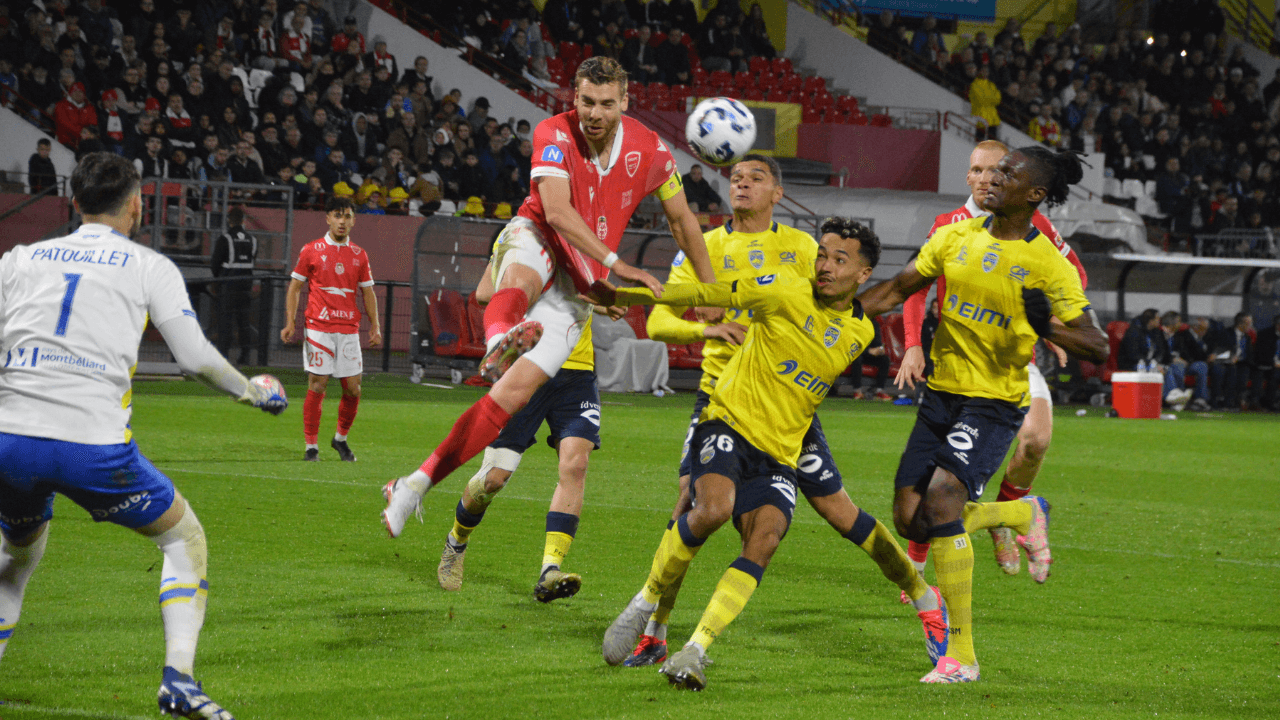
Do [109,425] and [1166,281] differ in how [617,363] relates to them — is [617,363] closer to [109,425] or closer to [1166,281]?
[1166,281]

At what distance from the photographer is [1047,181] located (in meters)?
5.16

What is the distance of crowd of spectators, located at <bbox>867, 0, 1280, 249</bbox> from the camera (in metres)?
29.8

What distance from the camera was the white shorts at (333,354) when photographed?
11000 millimetres

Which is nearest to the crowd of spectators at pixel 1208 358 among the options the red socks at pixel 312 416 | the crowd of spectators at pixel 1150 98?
the crowd of spectators at pixel 1150 98

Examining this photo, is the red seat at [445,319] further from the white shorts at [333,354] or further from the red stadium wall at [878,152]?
the red stadium wall at [878,152]

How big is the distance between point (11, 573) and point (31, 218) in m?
17.2

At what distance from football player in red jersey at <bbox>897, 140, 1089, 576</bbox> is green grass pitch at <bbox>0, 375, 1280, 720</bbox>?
1.16ft

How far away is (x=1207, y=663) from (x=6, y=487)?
4.42 meters

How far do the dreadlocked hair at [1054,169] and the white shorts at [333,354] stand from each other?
6930mm

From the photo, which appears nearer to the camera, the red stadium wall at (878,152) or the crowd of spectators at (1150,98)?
the red stadium wall at (878,152)

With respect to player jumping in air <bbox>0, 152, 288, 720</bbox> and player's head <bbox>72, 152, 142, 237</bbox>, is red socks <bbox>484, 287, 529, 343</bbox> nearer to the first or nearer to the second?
player jumping in air <bbox>0, 152, 288, 720</bbox>

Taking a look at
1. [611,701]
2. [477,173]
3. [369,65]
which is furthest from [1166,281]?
[611,701]

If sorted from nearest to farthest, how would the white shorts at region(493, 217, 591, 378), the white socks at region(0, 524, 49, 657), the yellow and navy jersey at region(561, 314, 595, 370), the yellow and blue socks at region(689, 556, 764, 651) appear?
the white socks at region(0, 524, 49, 657) → the yellow and blue socks at region(689, 556, 764, 651) → the white shorts at region(493, 217, 591, 378) → the yellow and navy jersey at region(561, 314, 595, 370)

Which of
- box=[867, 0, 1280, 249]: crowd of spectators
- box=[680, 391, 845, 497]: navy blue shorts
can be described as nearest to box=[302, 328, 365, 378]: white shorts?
box=[680, 391, 845, 497]: navy blue shorts
